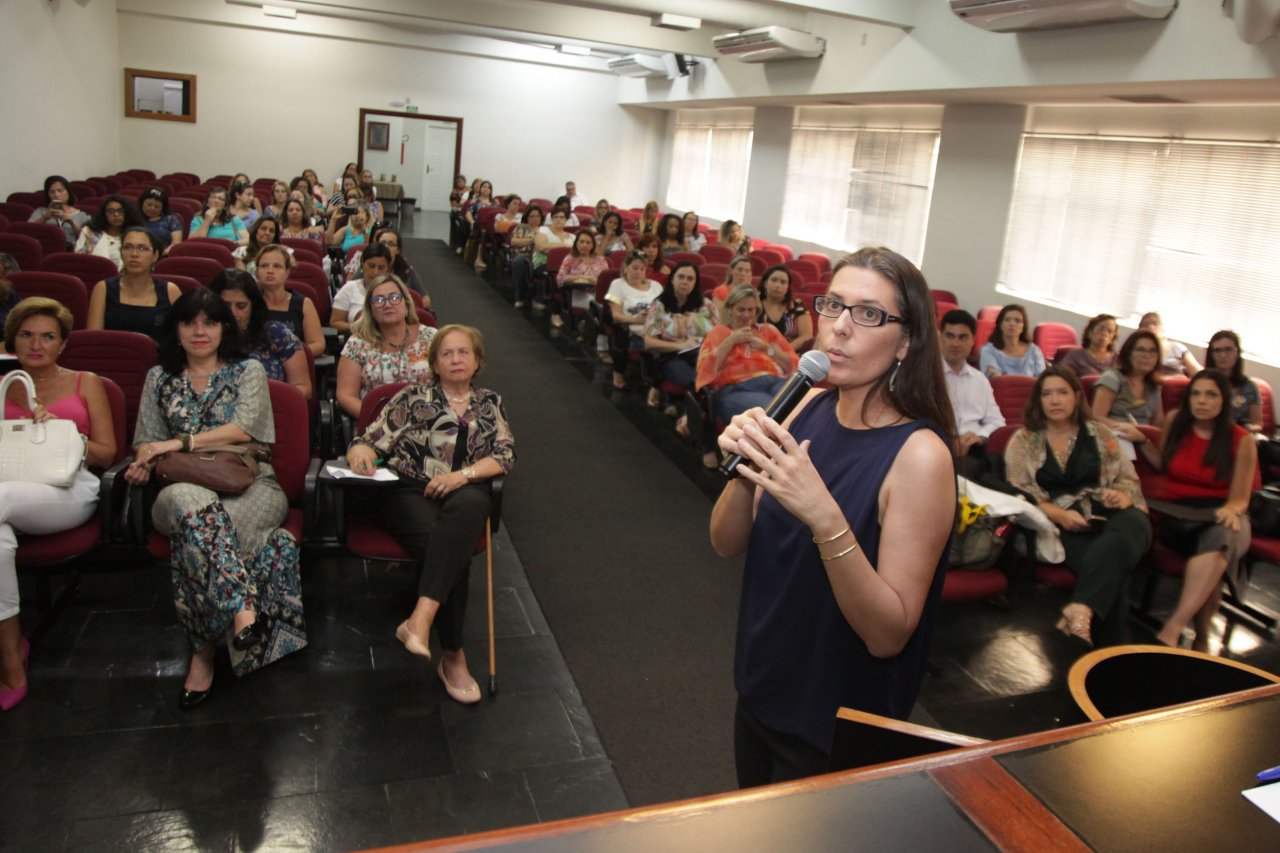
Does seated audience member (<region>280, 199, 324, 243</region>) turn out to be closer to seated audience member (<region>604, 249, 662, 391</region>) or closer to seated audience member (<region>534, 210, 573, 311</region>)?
seated audience member (<region>534, 210, 573, 311</region>)

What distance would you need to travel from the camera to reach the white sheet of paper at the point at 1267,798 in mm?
963

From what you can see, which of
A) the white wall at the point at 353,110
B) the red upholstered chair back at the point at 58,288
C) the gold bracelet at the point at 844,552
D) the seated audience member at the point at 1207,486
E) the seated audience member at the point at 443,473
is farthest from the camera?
the white wall at the point at 353,110

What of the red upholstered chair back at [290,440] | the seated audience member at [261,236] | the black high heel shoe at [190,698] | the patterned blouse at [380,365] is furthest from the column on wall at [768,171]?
the black high heel shoe at [190,698]

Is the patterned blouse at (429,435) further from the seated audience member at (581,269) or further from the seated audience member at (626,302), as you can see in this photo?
the seated audience member at (581,269)

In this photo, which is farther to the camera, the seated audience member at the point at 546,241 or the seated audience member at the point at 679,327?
the seated audience member at the point at 546,241

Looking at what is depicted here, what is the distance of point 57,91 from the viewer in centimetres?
1217

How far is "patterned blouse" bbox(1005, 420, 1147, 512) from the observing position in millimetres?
3705

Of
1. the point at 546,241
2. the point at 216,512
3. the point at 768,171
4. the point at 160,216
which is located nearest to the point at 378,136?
the point at 768,171

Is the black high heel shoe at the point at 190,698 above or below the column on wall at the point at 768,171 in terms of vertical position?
below

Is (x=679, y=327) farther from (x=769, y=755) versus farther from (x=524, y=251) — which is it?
(x=524, y=251)

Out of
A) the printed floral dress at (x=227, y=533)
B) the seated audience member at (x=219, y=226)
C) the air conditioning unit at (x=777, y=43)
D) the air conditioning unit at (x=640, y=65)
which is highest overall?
the air conditioning unit at (x=640, y=65)

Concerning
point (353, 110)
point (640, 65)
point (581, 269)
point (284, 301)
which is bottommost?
point (284, 301)

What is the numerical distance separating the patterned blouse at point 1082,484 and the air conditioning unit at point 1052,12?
139 inches

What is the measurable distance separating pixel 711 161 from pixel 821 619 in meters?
16.2
